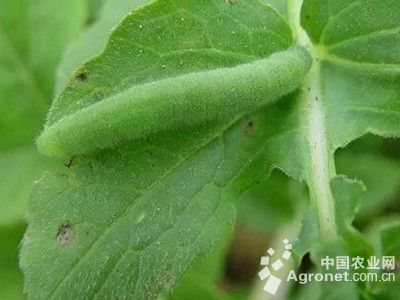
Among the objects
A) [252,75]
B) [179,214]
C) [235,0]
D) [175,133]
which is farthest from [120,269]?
[235,0]

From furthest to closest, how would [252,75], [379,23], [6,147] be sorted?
[6,147] → [379,23] → [252,75]

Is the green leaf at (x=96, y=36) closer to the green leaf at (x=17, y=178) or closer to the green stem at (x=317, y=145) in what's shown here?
the green leaf at (x=17, y=178)

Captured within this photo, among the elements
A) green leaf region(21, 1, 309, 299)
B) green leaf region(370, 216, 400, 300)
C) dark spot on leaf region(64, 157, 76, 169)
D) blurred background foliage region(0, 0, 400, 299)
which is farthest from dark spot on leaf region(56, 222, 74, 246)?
green leaf region(370, 216, 400, 300)

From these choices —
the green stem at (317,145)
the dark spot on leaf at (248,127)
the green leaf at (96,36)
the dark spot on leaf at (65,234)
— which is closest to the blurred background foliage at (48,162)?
the green leaf at (96,36)

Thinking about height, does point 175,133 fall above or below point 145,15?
below

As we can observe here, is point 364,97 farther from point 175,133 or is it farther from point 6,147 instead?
point 6,147
